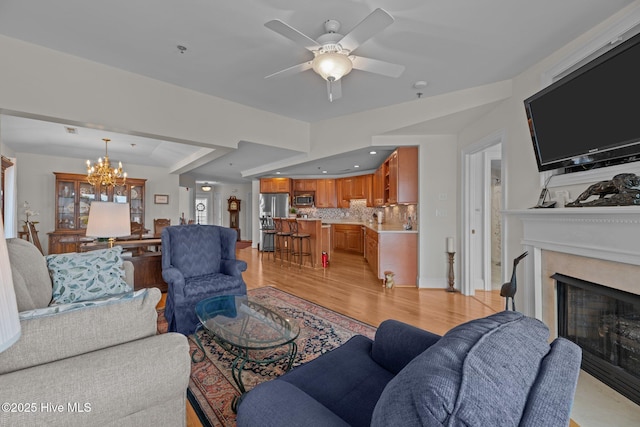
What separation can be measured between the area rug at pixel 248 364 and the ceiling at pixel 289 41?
2420 millimetres

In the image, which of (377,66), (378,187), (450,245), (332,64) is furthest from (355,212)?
(332,64)

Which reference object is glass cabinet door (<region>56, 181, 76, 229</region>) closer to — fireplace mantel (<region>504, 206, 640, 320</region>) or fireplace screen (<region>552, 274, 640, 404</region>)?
fireplace mantel (<region>504, 206, 640, 320</region>)

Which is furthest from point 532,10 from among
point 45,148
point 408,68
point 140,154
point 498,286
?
point 45,148

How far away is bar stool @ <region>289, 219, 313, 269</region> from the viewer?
598 centimetres

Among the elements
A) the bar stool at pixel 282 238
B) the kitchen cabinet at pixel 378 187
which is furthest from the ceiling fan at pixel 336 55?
the bar stool at pixel 282 238

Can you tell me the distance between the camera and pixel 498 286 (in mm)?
4402

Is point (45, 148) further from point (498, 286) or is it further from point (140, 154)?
point (498, 286)

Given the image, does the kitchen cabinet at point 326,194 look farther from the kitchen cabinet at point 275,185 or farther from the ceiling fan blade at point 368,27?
the ceiling fan blade at point 368,27

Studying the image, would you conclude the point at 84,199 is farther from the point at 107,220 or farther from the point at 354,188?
the point at 354,188

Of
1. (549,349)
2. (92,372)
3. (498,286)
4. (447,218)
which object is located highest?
(447,218)

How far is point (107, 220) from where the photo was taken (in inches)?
109

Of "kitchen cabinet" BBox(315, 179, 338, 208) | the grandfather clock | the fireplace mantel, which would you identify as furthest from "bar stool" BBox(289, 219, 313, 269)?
the grandfather clock

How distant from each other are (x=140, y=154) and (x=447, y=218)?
6.59 meters

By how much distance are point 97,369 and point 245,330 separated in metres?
0.97
